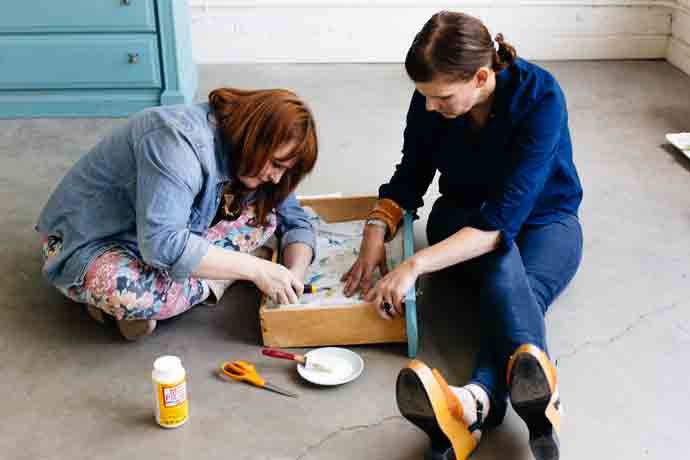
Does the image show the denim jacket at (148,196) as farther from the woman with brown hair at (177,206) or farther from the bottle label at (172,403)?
the bottle label at (172,403)

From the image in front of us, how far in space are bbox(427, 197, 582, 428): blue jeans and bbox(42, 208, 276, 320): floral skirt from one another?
628 mm

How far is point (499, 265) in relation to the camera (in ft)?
5.87

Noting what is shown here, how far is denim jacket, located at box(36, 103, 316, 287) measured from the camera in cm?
172

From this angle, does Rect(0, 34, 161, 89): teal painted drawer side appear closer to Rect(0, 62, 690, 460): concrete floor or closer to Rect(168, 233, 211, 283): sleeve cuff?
Rect(0, 62, 690, 460): concrete floor

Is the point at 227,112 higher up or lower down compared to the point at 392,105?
higher up

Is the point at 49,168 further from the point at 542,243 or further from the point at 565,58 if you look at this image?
the point at 565,58

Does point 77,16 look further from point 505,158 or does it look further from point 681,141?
point 681,141

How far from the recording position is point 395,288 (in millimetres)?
1800

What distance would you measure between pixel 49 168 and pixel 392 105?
4.40ft

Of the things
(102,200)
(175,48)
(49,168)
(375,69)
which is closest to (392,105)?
(375,69)

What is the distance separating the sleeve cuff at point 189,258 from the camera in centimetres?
175

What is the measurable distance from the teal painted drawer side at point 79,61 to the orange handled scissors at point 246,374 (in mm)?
1677

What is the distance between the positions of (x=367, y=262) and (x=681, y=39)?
2.54 metres

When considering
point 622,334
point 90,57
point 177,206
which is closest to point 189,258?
point 177,206
